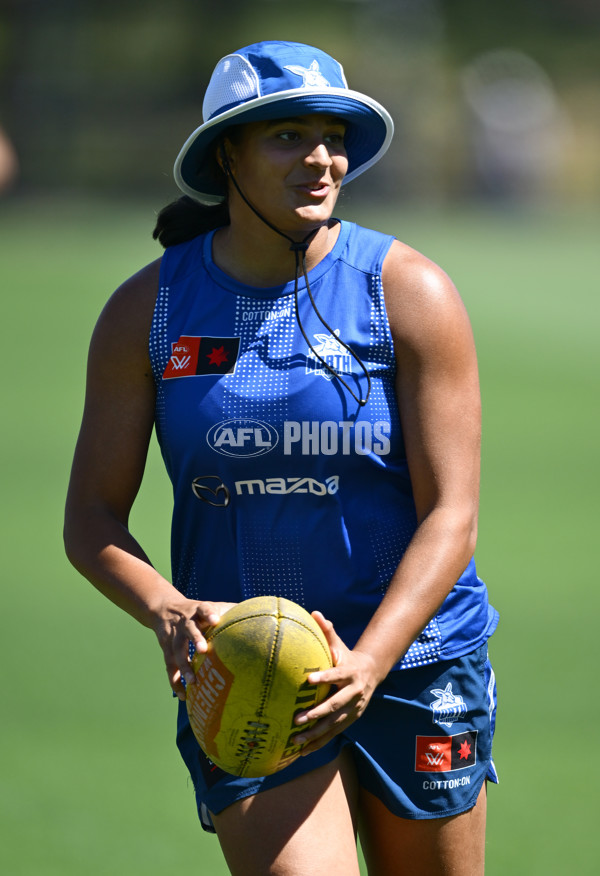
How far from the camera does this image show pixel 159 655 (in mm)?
7562

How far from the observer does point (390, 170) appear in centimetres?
4278

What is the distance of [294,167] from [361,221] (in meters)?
30.3

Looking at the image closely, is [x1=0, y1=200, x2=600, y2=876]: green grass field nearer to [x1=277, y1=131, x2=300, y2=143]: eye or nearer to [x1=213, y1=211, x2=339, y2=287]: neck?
[x1=213, y1=211, x2=339, y2=287]: neck

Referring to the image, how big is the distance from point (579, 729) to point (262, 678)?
3.91 m

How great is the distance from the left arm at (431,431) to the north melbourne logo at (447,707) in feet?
1.09

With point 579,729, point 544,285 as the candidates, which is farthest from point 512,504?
point 544,285

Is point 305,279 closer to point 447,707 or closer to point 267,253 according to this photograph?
point 267,253

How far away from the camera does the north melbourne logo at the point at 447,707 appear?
11.1 ft

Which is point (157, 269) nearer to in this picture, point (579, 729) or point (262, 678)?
point (262, 678)

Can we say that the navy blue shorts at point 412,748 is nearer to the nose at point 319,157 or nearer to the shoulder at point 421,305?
the shoulder at point 421,305

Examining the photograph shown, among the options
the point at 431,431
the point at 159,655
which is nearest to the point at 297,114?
the point at 431,431

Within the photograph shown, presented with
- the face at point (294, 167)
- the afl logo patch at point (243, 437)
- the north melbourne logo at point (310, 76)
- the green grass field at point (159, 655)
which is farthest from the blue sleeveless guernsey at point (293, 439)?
the green grass field at point (159, 655)

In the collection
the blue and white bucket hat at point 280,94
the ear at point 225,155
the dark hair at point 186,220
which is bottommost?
the dark hair at point 186,220

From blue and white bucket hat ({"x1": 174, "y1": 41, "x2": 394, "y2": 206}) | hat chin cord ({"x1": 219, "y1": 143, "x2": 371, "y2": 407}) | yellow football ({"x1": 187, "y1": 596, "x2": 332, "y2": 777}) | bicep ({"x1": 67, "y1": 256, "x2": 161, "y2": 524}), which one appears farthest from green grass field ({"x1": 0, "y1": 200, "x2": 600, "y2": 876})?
blue and white bucket hat ({"x1": 174, "y1": 41, "x2": 394, "y2": 206})
